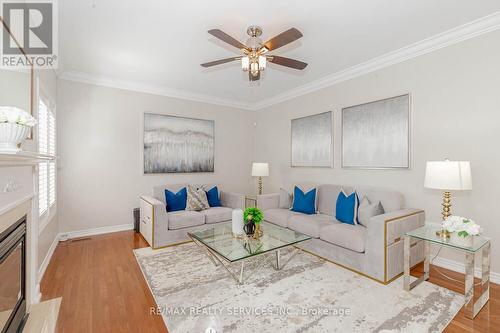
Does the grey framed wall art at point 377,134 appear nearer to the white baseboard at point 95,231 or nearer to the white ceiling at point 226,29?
the white ceiling at point 226,29

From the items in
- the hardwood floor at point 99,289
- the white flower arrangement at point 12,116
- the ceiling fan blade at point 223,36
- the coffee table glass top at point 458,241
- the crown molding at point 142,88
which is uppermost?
the crown molding at point 142,88

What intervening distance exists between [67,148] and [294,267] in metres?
4.00

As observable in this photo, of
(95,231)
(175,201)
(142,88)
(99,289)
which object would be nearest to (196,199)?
(175,201)

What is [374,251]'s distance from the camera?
2592 mm

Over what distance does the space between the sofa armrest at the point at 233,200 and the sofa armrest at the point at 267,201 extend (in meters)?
0.34

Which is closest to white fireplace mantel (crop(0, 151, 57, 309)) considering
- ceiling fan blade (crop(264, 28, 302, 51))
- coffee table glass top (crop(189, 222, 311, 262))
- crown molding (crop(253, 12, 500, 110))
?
coffee table glass top (crop(189, 222, 311, 262))

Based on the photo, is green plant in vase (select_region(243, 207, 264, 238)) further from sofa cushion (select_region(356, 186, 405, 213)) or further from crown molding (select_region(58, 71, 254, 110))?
crown molding (select_region(58, 71, 254, 110))

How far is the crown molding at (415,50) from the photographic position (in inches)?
101

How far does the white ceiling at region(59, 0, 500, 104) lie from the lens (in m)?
2.31

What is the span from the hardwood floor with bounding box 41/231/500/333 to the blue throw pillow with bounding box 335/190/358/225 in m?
0.89

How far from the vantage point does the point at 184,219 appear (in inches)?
147

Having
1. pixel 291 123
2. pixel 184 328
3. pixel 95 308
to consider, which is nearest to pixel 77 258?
pixel 95 308

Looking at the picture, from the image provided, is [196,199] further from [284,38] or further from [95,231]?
[284,38]

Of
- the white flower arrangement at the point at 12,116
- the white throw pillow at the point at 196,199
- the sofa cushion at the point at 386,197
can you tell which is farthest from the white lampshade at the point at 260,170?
the white flower arrangement at the point at 12,116
